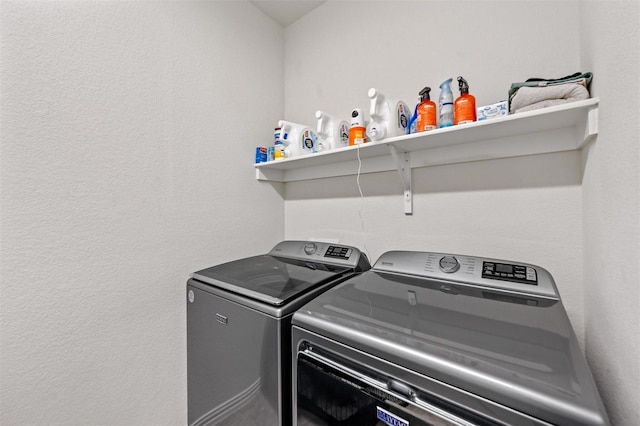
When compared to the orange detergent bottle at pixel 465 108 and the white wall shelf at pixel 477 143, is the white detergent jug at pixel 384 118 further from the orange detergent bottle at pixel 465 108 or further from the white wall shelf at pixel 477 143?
the orange detergent bottle at pixel 465 108

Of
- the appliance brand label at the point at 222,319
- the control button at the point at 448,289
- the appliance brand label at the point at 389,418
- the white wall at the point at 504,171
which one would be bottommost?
the appliance brand label at the point at 389,418

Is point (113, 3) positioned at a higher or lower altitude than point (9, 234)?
higher

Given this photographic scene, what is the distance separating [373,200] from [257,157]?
0.81 meters

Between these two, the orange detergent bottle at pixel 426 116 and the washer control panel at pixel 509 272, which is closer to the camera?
the washer control panel at pixel 509 272

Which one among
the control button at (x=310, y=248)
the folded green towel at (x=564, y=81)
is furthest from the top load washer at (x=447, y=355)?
the folded green towel at (x=564, y=81)

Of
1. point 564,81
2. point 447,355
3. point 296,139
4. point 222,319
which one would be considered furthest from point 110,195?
point 564,81

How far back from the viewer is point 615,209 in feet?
2.02

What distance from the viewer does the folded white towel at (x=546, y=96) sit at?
832 millimetres

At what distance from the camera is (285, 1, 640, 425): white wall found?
1.92ft

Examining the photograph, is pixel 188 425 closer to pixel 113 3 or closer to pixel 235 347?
pixel 235 347

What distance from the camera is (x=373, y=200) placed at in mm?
1541

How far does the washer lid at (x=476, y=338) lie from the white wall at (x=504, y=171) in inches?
5.3

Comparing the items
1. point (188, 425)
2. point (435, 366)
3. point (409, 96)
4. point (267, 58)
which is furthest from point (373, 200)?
point (188, 425)

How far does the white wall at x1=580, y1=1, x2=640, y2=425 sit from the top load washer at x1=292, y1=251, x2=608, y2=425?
3.7 inches
